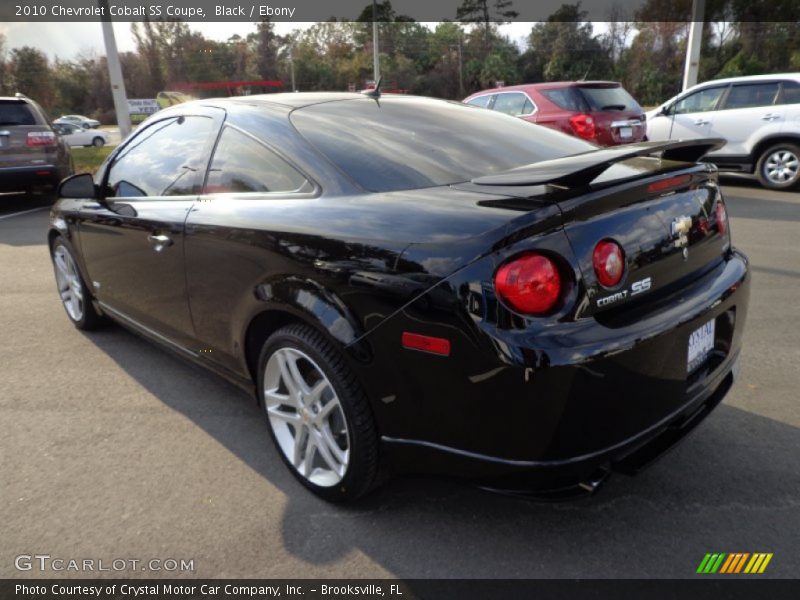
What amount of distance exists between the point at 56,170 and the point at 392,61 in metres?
38.9

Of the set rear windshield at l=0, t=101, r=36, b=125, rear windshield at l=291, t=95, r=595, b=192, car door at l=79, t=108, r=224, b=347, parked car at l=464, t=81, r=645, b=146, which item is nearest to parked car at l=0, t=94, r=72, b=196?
rear windshield at l=0, t=101, r=36, b=125

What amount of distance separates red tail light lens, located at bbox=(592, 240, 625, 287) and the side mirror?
10.2 feet

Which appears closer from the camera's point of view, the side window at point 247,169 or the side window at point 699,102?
the side window at point 247,169

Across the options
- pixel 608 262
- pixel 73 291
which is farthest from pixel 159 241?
pixel 608 262

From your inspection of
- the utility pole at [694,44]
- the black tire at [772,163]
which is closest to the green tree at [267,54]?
the utility pole at [694,44]

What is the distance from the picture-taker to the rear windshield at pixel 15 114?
31.5 ft

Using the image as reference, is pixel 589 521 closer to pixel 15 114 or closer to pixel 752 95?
pixel 752 95

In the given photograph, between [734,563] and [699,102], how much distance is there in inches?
376

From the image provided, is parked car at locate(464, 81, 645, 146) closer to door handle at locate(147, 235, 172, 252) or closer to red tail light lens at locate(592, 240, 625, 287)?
door handle at locate(147, 235, 172, 252)

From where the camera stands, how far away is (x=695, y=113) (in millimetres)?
9898

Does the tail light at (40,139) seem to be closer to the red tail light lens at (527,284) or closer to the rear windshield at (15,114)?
the rear windshield at (15,114)

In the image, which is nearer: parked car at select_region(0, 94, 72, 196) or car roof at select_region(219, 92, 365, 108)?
car roof at select_region(219, 92, 365, 108)

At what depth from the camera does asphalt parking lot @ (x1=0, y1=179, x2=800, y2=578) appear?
7.02ft

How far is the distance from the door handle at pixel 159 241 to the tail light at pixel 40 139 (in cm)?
812
